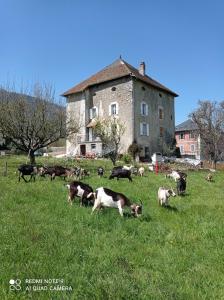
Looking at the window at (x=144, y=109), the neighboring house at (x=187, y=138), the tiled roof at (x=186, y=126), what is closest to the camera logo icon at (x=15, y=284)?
the window at (x=144, y=109)

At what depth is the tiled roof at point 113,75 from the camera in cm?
4788

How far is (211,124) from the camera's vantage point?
50.0m

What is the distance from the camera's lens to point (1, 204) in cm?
1073

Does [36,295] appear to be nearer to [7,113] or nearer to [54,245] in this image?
[54,245]

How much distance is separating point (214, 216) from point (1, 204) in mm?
7048

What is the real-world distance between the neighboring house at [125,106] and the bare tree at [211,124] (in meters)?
5.84

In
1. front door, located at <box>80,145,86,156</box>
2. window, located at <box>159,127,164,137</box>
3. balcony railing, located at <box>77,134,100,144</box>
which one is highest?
window, located at <box>159,127,164,137</box>

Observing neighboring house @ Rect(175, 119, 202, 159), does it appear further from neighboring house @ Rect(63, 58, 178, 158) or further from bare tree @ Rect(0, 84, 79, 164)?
bare tree @ Rect(0, 84, 79, 164)

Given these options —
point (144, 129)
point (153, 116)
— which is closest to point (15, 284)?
point (144, 129)

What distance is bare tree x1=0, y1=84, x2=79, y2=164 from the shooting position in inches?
1045

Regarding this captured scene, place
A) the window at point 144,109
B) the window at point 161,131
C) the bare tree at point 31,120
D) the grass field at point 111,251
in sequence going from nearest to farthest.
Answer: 1. the grass field at point 111,251
2. the bare tree at point 31,120
3. the window at point 144,109
4. the window at point 161,131

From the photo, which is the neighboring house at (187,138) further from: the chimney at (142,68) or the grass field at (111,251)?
the grass field at (111,251)

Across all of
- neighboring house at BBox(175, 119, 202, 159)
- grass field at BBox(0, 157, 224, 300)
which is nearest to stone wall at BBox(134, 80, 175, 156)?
neighboring house at BBox(175, 119, 202, 159)

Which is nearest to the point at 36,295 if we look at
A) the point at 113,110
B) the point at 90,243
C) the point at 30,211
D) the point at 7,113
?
the point at 90,243
